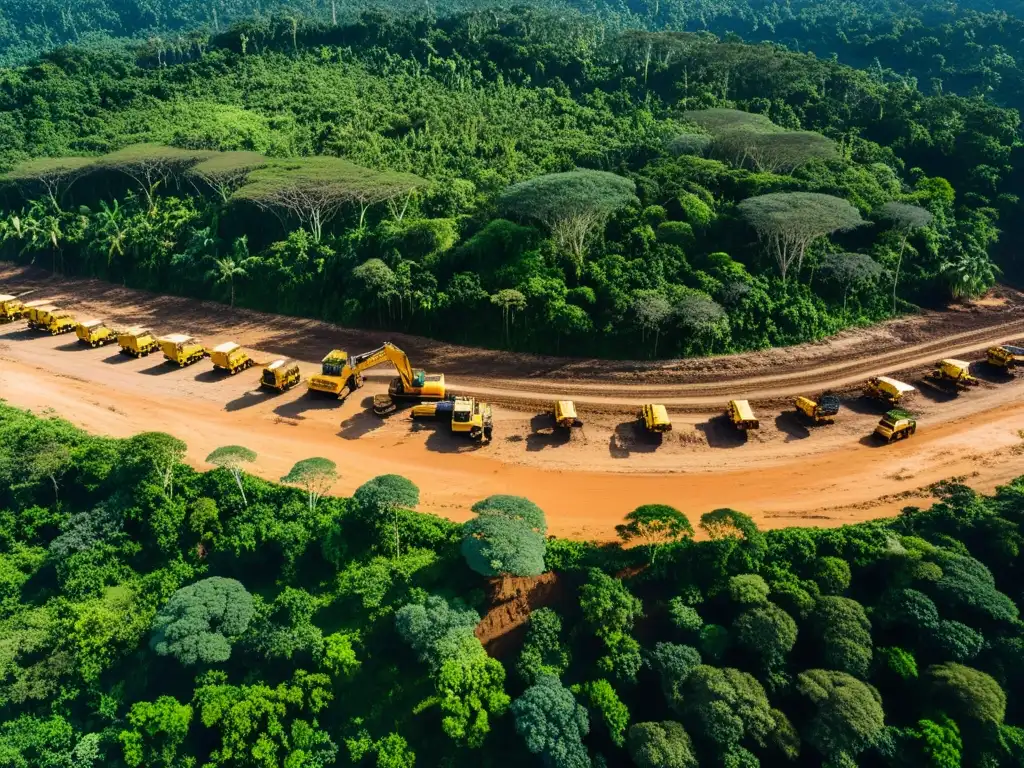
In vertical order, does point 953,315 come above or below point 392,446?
above

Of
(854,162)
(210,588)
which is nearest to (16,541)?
(210,588)

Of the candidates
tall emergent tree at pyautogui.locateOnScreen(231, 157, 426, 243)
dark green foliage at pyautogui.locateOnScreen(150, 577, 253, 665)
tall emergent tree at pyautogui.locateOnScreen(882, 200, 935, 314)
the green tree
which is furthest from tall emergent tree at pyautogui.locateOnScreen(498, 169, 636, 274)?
dark green foliage at pyautogui.locateOnScreen(150, 577, 253, 665)

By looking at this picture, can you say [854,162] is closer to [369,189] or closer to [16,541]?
[369,189]

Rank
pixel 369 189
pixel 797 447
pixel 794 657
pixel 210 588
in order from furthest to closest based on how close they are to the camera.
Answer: pixel 369 189 < pixel 797 447 < pixel 210 588 < pixel 794 657

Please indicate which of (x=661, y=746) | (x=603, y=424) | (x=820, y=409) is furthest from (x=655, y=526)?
(x=820, y=409)

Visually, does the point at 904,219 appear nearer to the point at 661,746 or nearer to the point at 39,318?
the point at 661,746

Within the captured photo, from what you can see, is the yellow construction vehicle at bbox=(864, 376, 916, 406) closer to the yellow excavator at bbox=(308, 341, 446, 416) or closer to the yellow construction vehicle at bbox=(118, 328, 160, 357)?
the yellow excavator at bbox=(308, 341, 446, 416)

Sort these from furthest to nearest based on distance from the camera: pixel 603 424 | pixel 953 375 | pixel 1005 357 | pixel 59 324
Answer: pixel 59 324 → pixel 1005 357 → pixel 953 375 → pixel 603 424
